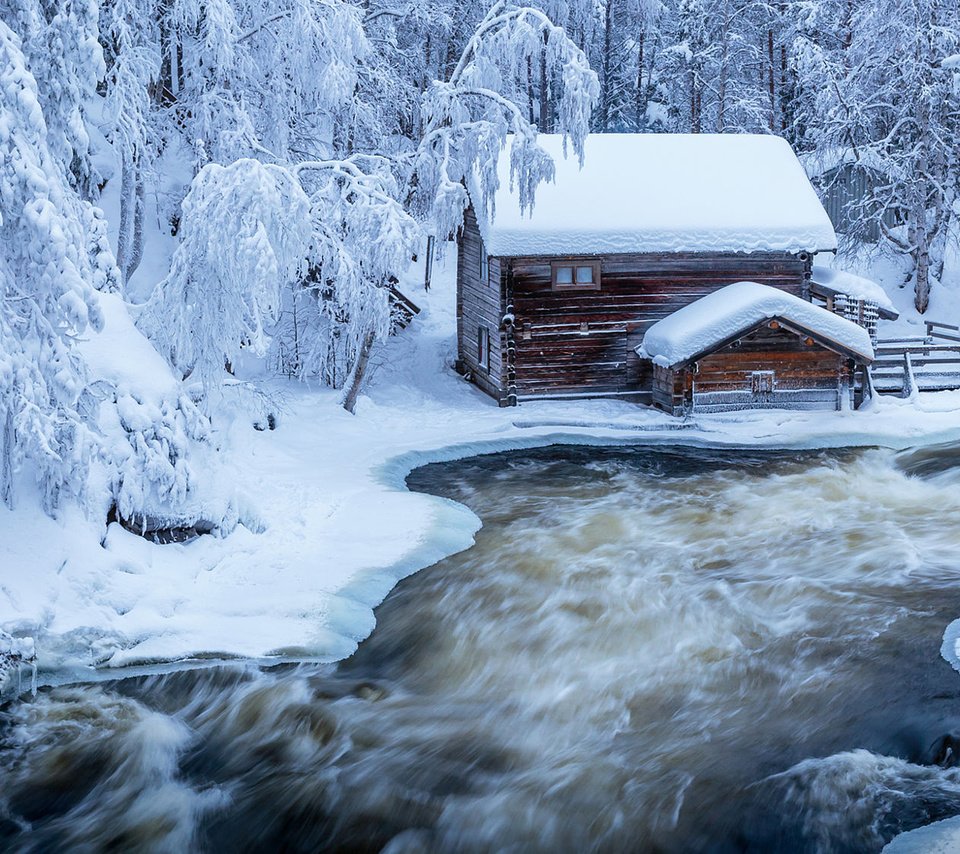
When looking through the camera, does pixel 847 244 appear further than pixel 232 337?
Yes

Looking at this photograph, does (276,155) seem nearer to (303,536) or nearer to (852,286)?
(303,536)

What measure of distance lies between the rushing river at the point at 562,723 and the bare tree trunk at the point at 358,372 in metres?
7.75

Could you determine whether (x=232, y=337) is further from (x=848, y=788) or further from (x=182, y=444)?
(x=848, y=788)

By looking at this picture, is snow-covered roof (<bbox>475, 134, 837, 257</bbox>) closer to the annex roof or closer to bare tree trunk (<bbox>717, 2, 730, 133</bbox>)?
the annex roof

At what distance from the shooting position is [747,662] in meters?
9.65

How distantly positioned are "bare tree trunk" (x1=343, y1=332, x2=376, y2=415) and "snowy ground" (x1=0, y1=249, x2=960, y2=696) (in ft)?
0.82

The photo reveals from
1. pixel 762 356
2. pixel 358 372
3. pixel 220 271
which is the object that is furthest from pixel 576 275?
pixel 220 271

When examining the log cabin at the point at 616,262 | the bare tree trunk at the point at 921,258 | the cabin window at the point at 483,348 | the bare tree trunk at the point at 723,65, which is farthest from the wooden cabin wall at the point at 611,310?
the bare tree trunk at the point at 723,65

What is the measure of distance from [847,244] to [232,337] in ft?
73.5

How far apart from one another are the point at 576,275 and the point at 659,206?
2.28m

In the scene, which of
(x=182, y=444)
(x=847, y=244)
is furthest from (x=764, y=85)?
(x=182, y=444)

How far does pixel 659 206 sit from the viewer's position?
71.0 feet

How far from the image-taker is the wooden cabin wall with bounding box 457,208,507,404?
2147cm

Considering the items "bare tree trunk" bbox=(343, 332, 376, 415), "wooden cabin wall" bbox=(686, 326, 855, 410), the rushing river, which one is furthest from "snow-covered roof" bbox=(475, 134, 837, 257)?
the rushing river
